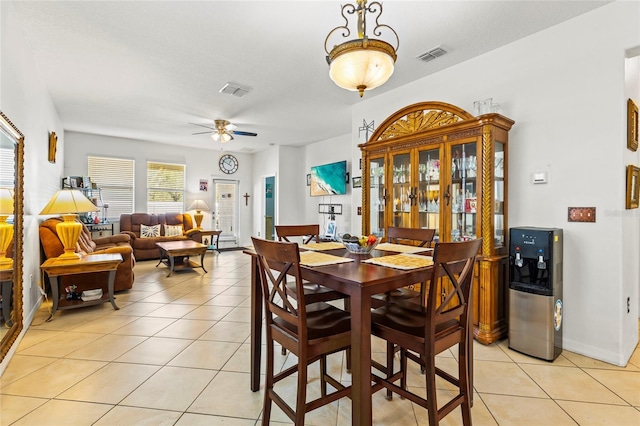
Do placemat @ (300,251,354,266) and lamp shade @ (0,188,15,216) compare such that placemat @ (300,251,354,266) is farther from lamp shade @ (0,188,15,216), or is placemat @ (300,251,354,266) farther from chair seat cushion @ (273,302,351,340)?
lamp shade @ (0,188,15,216)

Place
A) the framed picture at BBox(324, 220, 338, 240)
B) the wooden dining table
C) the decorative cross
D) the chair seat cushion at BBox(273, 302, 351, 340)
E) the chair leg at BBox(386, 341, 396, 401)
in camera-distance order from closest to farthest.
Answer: the wooden dining table
the chair seat cushion at BBox(273, 302, 351, 340)
the chair leg at BBox(386, 341, 396, 401)
the decorative cross
the framed picture at BBox(324, 220, 338, 240)

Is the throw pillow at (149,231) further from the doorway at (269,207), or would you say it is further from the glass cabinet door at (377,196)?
the glass cabinet door at (377,196)

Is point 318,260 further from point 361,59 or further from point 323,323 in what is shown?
point 361,59

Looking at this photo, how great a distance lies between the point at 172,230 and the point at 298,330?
21.5 feet

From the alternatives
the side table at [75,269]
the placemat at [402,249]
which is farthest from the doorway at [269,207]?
the placemat at [402,249]

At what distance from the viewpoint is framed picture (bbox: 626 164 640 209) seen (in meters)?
2.44

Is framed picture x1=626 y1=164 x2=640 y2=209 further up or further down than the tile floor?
further up

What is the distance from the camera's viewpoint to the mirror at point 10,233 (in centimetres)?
223

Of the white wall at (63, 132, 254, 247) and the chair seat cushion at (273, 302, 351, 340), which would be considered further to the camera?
the white wall at (63, 132, 254, 247)

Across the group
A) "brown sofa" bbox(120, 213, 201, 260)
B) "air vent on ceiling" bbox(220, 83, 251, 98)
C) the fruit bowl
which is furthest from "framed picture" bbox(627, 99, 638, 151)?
"brown sofa" bbox(120, 213, 201, 260)

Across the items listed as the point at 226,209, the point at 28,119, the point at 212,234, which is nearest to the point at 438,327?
the point at 28,119

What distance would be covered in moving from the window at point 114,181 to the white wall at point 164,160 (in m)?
0.11

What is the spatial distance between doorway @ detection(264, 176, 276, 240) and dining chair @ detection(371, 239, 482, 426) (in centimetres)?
671

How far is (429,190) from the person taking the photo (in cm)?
336
